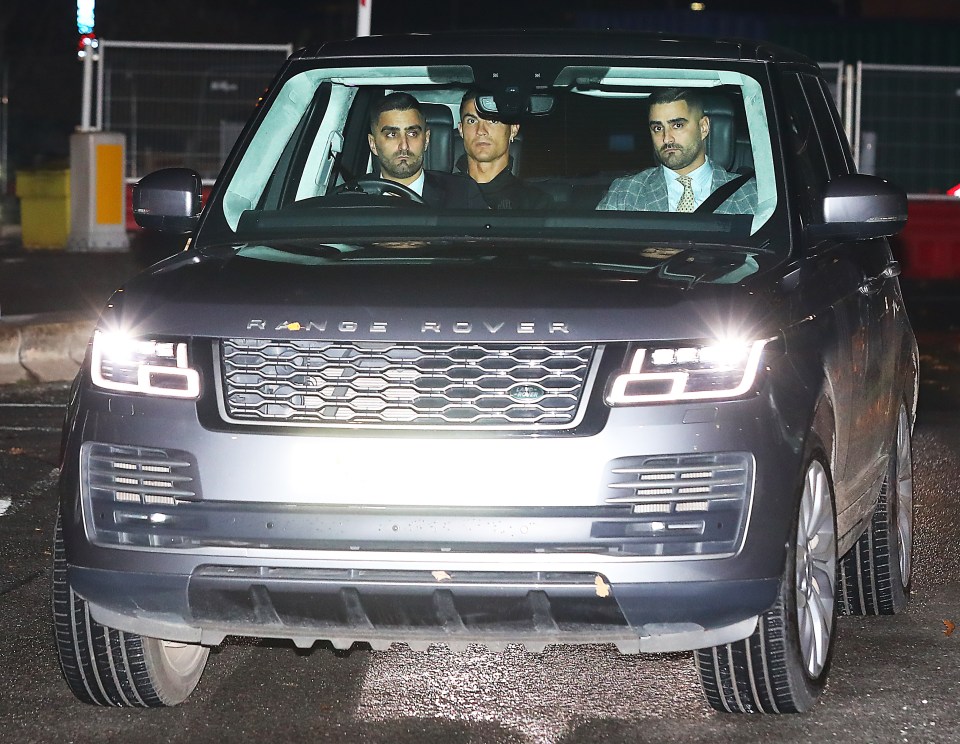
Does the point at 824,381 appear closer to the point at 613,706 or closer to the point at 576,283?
the point at 576,283

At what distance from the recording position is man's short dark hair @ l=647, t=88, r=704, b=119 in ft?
19.3

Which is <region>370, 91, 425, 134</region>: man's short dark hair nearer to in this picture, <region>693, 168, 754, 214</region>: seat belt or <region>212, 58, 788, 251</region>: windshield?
<region>212, 58, 788, 251</region>: windshield

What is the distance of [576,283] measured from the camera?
4539mm

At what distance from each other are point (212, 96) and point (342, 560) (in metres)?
19.1

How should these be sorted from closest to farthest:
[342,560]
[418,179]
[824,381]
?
[342,560] < [824,381] < [418,179]

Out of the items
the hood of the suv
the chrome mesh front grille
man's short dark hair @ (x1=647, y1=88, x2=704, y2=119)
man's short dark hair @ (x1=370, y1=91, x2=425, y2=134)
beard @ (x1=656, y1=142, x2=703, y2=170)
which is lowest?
the chrome mesh front grille

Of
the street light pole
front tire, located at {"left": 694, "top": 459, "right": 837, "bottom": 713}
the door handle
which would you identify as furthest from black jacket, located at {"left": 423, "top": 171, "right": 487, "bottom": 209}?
the street light pole

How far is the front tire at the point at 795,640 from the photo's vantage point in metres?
4.59

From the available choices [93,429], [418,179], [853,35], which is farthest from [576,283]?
[853,35]

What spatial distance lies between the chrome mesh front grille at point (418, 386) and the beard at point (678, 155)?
5.32ft

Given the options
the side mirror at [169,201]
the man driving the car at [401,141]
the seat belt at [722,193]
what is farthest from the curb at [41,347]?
the seat belt at [722,193]

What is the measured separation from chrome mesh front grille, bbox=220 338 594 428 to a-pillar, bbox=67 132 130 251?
Answer: 19.1m

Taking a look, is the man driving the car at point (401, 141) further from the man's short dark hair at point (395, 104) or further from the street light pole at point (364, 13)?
the street light pole at point (364, 13)

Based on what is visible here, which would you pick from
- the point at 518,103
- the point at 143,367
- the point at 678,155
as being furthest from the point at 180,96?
the point at 143,367
